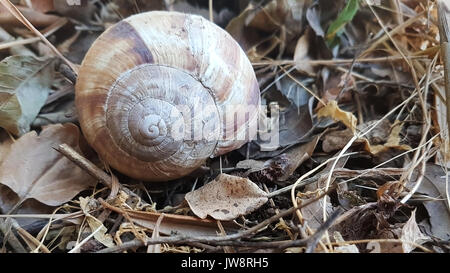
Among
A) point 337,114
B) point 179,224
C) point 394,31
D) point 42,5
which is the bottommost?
point 179,224

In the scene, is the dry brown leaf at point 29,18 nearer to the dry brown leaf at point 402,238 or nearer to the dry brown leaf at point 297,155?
the dry brown leaf at point 297,155

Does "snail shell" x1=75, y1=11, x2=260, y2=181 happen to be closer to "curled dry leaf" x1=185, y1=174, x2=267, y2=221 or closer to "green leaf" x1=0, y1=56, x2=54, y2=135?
"curled dry leaf" x1=185, y1=174, x2=267, y2=221

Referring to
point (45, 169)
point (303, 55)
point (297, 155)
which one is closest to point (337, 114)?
point (297, 155)

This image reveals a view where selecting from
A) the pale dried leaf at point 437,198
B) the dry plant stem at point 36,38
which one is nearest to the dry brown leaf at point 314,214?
the pale dried leaf at point 437,198

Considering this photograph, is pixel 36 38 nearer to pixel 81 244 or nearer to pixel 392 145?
pixel 81 244

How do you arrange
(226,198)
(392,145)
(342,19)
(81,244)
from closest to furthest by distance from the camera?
1. (81,244)
2. (226,198)
3. (392,145)
4. (342,19)

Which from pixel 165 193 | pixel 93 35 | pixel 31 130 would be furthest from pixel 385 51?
pixel 31 130
